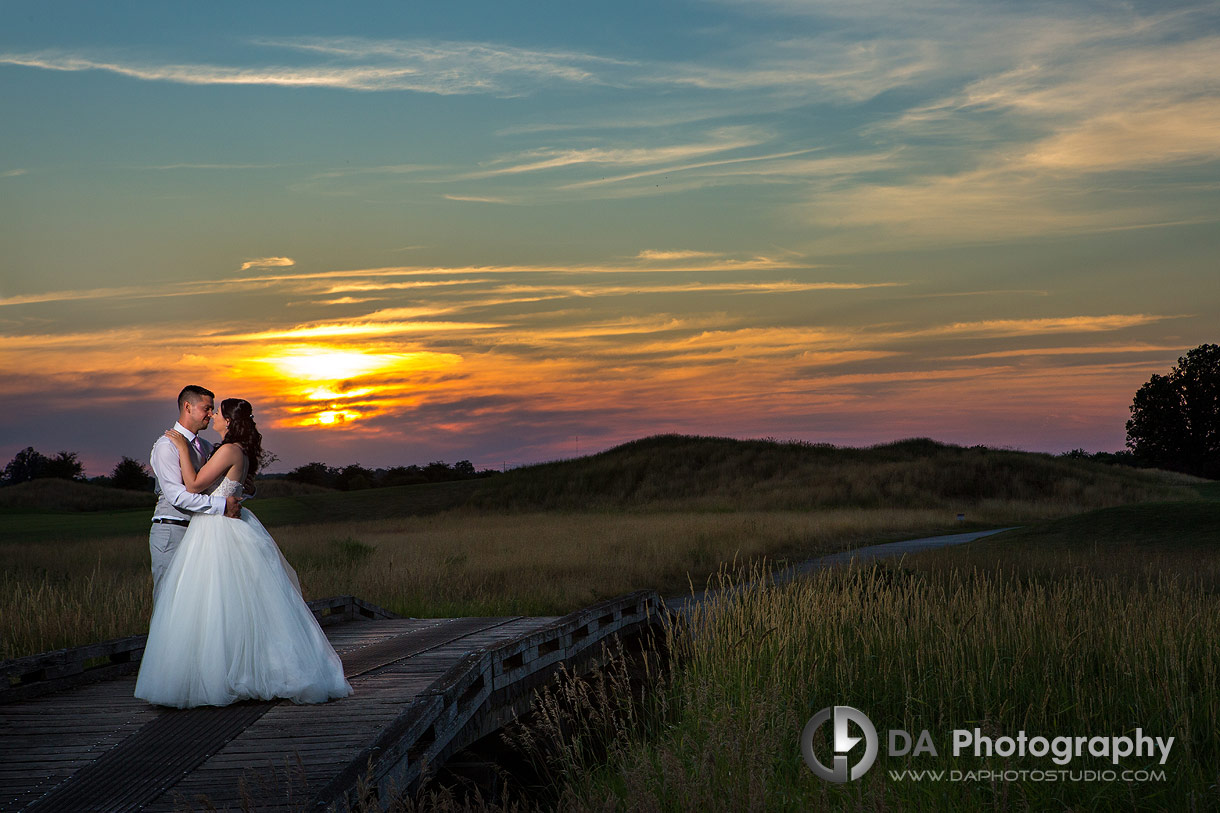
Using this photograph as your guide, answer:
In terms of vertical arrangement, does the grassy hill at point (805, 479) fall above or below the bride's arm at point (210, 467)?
below

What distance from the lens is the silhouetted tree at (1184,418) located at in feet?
297

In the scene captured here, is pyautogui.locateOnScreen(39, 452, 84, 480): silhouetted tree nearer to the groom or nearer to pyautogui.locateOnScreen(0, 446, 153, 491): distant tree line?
pyautogui.locateOnScreen(0, 446, 153, 491): distant tree line

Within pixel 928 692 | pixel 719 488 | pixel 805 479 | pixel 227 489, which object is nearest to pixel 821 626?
pixel 928 692

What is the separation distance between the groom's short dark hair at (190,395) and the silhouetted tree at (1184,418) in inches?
3795

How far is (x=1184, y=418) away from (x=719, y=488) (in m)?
49.1

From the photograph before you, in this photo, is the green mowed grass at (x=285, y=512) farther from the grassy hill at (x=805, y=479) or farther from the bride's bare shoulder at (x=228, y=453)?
the bride's bare shoulder at (x=228, y=453)

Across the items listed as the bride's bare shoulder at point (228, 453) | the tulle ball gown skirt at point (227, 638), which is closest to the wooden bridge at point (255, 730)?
the tulle ball gown skirt at point (227, 638)

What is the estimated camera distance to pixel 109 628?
13.9 metres

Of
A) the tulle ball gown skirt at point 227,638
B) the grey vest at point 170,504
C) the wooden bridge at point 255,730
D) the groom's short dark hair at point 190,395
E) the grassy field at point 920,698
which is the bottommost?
the grassy field at point 920,698

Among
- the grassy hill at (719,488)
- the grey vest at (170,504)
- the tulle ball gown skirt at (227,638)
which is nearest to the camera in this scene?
the tulle ball gown skirt at (227,638)

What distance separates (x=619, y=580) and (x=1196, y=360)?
86.6 m

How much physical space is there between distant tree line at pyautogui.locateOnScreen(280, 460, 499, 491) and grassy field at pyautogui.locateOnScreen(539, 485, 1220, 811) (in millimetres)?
87012

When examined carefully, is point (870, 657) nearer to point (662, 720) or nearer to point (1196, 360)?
point (662, 720)

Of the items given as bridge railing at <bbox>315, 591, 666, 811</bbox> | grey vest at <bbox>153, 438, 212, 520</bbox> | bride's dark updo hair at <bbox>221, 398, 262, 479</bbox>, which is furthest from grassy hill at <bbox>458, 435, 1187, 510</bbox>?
bride's dark updo hair at <bbox>221, 398, 262, 479</bbox>
